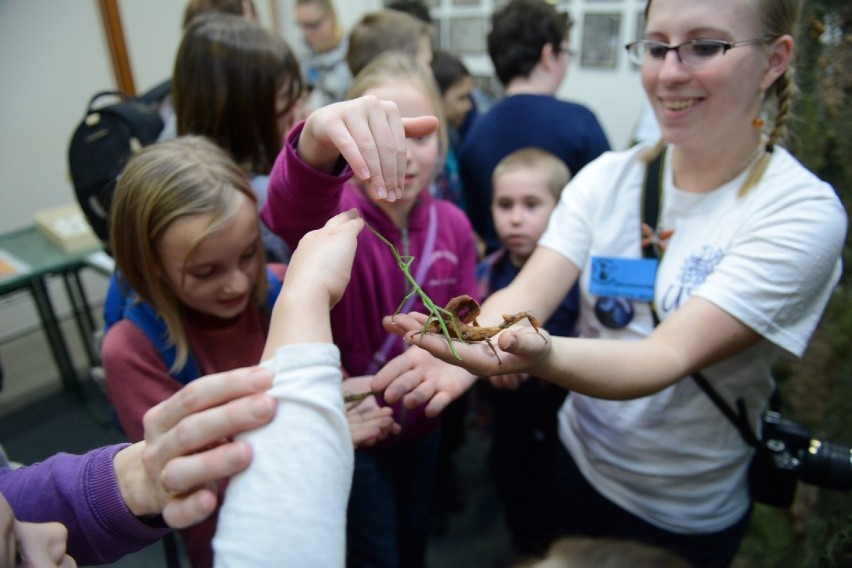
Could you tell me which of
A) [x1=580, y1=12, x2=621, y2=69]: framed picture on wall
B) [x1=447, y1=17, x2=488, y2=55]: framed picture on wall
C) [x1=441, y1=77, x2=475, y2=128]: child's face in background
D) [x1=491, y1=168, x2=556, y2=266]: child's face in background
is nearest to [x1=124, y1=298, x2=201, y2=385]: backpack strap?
[x1=491, y1=168, x2=556, y2=266]: child's face in background

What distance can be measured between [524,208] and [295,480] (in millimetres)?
1923

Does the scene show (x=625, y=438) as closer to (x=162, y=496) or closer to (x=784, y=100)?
(x=784, y=100)

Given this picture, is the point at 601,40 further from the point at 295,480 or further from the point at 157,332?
the point at 295,480

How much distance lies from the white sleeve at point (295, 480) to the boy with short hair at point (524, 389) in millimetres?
1643

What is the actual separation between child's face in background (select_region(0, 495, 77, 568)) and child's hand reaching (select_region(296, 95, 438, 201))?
73 centimetres

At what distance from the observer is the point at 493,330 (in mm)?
1189

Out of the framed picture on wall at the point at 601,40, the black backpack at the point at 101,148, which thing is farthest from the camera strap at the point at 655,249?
the framed picture on wall at the point at 601,40

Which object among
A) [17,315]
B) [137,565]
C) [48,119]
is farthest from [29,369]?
[48,119]

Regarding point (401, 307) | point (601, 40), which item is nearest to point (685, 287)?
point (401, 307)

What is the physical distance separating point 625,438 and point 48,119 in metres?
5.21

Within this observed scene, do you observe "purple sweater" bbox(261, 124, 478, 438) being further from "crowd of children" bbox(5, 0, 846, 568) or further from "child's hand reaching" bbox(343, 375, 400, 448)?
"child's hand reaching" bbox(343, 375, 400, 448)

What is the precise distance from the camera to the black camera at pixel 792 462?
149 cm

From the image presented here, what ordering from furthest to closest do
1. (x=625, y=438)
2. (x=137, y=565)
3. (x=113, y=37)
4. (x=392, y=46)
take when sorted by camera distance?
(x=113, y=37) < (x=392, y=46) < (x=625, y=438) < (x=137, y=565)

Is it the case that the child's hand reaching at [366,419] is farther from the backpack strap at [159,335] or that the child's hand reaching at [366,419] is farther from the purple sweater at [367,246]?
the backpack strap at [159,335]
